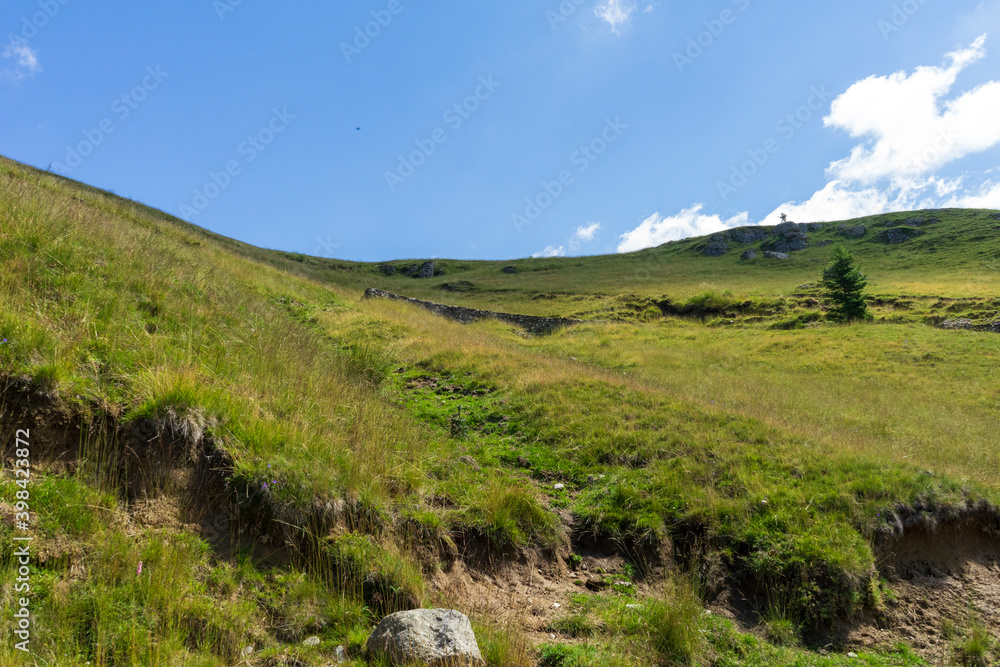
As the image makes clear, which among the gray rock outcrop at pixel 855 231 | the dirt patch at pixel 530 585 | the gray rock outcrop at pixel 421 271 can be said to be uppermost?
the gray rock outcrop at pixel 421 271

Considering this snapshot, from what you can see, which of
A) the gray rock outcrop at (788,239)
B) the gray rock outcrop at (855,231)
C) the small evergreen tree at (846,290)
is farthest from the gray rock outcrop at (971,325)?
the gray rock outcrop at (855,231)

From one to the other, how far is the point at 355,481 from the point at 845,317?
4123 cm

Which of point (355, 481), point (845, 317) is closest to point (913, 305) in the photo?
point (845, 317)

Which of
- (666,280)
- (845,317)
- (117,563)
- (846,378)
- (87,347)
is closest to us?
(117,563)

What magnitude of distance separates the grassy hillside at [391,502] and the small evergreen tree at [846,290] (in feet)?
91.3

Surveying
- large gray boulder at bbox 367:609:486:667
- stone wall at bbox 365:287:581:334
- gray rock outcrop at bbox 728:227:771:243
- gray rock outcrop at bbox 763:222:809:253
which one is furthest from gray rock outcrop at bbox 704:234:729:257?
large gray boulder at bbox 367:609:486:667

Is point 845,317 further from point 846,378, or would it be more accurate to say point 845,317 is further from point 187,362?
point 187,362

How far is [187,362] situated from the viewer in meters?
4.92

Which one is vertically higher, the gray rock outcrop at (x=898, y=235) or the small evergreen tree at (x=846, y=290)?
the gray rock outcrop at (x=898, y=235)

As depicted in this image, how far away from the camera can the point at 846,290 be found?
117 ft

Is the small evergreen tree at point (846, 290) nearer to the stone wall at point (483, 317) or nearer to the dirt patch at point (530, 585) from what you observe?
the stone wall at point (483, 317)

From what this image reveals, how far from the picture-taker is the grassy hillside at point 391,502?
332 cm

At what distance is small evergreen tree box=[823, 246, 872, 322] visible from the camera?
3522 cm

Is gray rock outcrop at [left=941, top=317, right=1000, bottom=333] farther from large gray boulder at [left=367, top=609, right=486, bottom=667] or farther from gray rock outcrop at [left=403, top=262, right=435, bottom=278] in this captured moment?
gray rock outcrop at [left=403, top=262, right=435, bottom=278]
